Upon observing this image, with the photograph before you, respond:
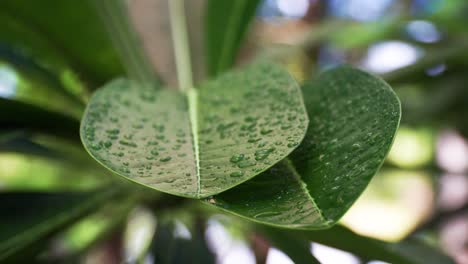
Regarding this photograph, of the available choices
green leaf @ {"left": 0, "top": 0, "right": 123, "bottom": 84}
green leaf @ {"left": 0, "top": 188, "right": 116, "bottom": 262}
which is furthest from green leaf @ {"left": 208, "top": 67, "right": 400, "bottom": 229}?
green leaf @ {"left": 0, "top": 0, "right": 123, "bottom": 84}

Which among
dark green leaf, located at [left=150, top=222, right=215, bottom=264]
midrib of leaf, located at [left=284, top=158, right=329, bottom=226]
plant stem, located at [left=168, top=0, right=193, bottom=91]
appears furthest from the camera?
plant stem, located at [left=168, top=0, right=193, bottom=91]

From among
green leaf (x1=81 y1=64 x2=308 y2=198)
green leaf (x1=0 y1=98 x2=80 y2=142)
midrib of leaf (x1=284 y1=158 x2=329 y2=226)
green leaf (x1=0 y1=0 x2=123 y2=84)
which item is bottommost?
midrib of leaf (x1=284 y1=158 x2=329 y2=226)

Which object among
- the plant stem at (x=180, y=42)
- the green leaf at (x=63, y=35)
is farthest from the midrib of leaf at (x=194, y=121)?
the plant stem at (x=180, y=42)

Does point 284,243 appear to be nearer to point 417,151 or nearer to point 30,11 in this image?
point 30,11

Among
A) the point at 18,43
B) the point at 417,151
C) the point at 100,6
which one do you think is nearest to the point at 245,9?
the point at 100,6

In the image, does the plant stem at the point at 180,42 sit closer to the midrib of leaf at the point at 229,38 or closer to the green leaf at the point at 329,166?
the midrib of leaf at the point at 229,38

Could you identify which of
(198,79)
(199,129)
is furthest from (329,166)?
(198,79)

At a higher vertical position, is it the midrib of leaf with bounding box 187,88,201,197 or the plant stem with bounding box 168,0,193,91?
the plant stem with bounding box 168,0,193,91

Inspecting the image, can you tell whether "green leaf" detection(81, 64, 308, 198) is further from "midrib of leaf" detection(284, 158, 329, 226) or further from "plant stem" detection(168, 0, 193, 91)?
"plant stem" detection(168, 0, 193, 91)
